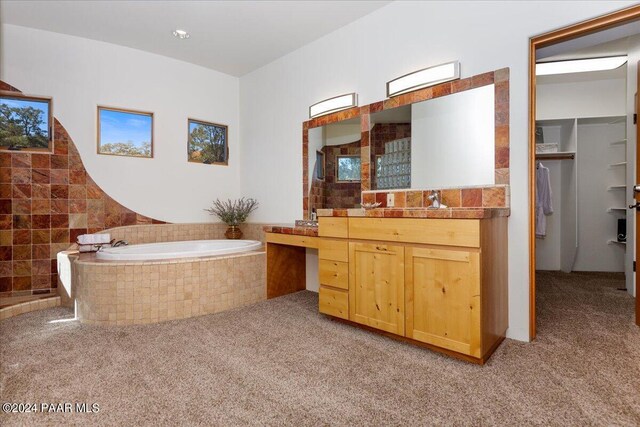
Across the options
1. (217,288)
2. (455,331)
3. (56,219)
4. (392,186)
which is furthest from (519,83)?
(56,219)

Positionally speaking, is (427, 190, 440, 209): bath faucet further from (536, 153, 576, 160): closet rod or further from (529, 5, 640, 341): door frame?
(536, 153, 576, 160): closet rod

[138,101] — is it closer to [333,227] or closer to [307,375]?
[333,227]

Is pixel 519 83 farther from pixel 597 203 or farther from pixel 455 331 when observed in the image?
pixel 597 203

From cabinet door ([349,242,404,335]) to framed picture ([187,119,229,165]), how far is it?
8.67 feet

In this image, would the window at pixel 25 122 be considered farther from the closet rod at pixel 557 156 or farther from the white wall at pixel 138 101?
the closet rod at pixel 557 156

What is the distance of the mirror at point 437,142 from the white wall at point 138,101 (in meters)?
2.28

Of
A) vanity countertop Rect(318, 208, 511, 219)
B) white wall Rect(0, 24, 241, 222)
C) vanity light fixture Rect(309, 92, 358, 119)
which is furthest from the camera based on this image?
white wall Rect(0, 24, 241, 222)

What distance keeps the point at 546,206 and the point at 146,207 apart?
492 cm

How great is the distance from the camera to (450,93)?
234 centimetres

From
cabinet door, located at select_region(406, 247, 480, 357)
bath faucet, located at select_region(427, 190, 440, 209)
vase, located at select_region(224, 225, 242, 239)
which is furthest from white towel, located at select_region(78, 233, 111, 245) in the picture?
bath faucet, located at select_region(427, 190, 440, 209)

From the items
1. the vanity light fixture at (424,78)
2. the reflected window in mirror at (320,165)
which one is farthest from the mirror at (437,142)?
the reflected window in mirror at (320,165)

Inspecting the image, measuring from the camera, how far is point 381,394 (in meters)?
1.48

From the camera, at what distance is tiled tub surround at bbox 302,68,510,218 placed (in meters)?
2.09

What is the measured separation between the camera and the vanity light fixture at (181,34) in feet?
10.4
